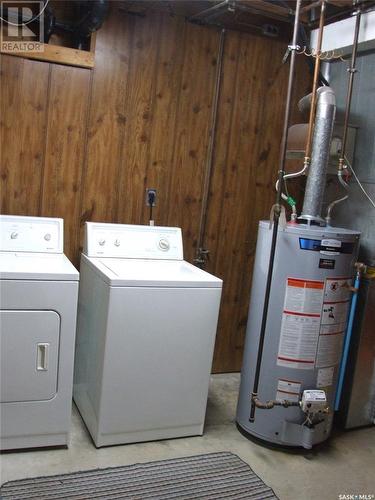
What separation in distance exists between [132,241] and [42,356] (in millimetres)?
882

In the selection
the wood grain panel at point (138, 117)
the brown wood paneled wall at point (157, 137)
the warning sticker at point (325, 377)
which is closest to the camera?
the warning sticker at point (325, 377)

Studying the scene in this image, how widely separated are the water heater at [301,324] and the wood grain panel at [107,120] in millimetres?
1027

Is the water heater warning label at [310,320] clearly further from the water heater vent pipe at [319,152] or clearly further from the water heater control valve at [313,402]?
the water heater vent pipe at [319,152]

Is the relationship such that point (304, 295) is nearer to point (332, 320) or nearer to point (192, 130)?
point (332, 320)

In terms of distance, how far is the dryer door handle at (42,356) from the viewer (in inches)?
89.6

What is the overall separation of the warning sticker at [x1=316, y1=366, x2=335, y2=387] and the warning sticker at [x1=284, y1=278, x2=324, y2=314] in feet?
1.13

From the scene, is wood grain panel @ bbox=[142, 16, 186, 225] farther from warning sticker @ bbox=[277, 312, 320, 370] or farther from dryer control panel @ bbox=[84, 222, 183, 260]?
warning sticker @ bbox=[277, 312, 320, 370]

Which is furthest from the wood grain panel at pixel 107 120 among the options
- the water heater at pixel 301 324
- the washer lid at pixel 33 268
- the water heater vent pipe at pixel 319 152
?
the water heater vent pipe at pixel 319 152

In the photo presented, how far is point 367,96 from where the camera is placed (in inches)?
118

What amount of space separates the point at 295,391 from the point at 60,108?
205 centimetres

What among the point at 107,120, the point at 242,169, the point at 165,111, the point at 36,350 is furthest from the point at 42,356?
the point at 242,169

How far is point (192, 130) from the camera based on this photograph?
10.4ft

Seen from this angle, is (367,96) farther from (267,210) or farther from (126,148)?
(126,148)

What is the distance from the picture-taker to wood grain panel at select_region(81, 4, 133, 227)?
2.85 meters
